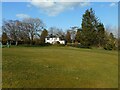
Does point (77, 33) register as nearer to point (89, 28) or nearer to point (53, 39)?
point (89, 28)

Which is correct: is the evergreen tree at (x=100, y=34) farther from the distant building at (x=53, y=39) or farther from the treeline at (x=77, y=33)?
the distant building at (x=53, y=39)

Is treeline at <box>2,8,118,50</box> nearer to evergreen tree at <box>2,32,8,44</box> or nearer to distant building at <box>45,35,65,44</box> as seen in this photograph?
evergreen tree at <box>2,32,8,44</box>

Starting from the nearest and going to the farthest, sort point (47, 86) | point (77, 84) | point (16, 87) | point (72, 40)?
1. point (16, 87)
2. point (47, 86)
3. point (77, 84)
4. point (72, 40)

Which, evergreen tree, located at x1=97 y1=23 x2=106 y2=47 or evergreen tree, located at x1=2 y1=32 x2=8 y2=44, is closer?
evergreen tree, located at x1=97 y1=23 x2=106 y2=47

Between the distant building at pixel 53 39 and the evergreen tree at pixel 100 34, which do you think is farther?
the distant building at pixel 53 39

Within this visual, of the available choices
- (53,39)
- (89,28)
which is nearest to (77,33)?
(89,28)

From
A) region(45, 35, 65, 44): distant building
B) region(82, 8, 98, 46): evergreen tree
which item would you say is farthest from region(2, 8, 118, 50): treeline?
region(45, 35, 65, 44): distant building

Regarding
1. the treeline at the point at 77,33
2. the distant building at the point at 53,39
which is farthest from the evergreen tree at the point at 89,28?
the distant building at the point at 53,39

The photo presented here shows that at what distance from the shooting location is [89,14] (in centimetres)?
7925

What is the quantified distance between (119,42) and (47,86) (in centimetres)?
5383

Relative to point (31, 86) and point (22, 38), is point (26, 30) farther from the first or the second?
point (31, 86)

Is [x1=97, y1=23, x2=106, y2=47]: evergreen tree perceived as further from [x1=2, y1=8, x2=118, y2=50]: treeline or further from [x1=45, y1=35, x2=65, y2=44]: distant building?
[x1=45, y1=35, x2=65, y2=44]: distant building

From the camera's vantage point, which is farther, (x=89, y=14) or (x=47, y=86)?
(x=89, y=14)

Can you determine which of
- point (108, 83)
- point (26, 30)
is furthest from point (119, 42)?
point (108, 83)
